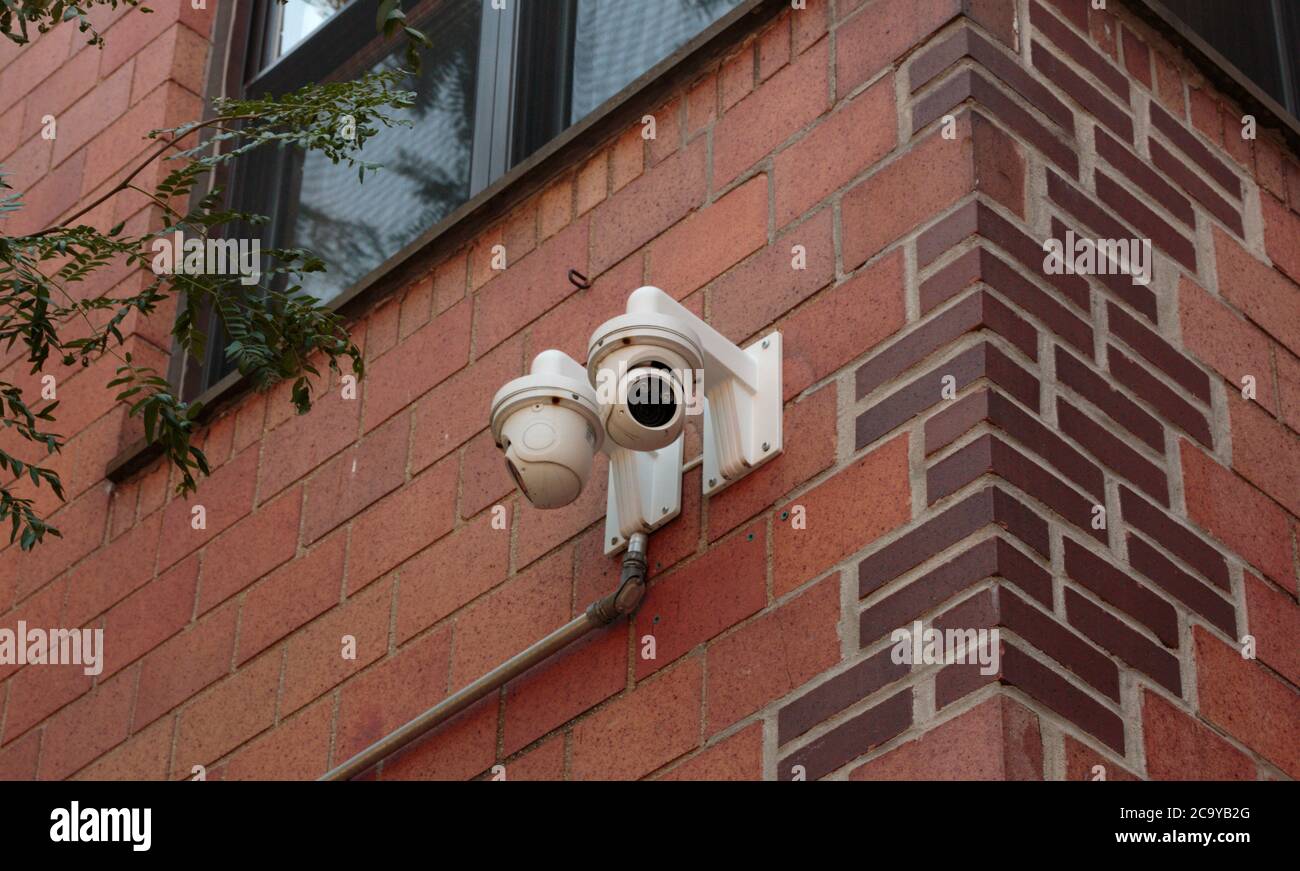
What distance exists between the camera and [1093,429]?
4.25 meters

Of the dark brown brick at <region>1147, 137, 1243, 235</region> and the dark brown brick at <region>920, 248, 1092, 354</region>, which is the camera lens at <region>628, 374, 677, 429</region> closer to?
the dark brown brick at <region>920, 248, 1092, 354</region>

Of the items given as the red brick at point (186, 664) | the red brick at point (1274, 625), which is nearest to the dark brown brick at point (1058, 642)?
the red brick at point (1274, 625)

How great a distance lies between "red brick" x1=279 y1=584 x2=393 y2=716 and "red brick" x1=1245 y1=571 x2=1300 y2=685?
1943 mm

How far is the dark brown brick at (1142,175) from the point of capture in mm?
4699

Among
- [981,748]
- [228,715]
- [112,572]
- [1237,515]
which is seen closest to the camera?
[981,748]

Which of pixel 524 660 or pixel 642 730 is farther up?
pixel 524 660

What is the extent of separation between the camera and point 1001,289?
418 centimetres

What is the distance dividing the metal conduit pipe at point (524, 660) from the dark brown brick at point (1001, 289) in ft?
2.66

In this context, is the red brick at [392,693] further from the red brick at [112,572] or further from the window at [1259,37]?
the window at [1259,37]

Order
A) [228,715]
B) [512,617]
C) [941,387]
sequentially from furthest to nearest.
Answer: [228,715], [512,617], [941,387]

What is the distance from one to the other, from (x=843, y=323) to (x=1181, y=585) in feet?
2.73

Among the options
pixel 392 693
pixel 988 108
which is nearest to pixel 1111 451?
pixel 988 108

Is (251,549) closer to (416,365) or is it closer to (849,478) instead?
(416,365)

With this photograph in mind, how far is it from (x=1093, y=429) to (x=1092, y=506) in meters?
0.18
